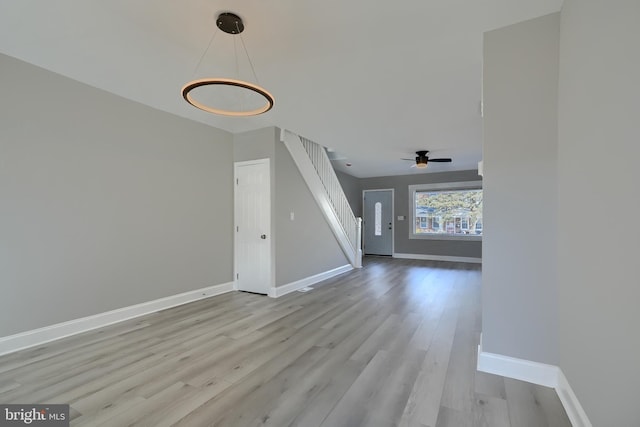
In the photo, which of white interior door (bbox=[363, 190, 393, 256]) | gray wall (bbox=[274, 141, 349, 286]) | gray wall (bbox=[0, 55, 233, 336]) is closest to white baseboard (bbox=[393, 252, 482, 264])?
white interior door (bbox=[363, 190, 393, 256])

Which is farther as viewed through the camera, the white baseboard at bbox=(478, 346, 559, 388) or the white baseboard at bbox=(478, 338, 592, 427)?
the white baseboard at bbox=(478, 346, 559, 388)

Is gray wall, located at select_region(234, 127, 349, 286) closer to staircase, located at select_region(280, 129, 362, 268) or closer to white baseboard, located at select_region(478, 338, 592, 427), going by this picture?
staircase, located at select_region(280, 129, 362, 268)

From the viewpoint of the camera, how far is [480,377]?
2.19 metres

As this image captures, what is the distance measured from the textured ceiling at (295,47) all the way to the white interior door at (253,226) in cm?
114

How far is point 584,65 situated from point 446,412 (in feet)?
7.39

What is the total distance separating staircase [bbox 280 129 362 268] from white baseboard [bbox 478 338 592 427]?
3.88 m

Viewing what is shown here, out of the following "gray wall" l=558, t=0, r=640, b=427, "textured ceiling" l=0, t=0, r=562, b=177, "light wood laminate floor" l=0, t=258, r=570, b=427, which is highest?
"textured ceiling" l=0, t=0, r=562, b=177

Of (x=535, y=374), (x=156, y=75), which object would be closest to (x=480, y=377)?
(x=535, y=374)

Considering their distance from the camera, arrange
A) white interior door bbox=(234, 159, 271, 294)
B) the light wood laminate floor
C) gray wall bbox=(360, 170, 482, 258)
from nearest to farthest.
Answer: the light wood laminate floor, white interior door bbox=(234, 159, 271, 294), gray wall bbox=(360, 170, 482, 258)

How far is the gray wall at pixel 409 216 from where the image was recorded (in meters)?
8.19

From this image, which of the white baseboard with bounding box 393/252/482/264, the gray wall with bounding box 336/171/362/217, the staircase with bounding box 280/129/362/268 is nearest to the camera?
the staircase with bounding box 280/129/362/268

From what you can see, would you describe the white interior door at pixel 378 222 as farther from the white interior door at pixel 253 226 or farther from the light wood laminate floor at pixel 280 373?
the white interior door at pixel 253 226

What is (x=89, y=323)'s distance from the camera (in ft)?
10.3

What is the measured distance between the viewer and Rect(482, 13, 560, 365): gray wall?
2.09 meters
